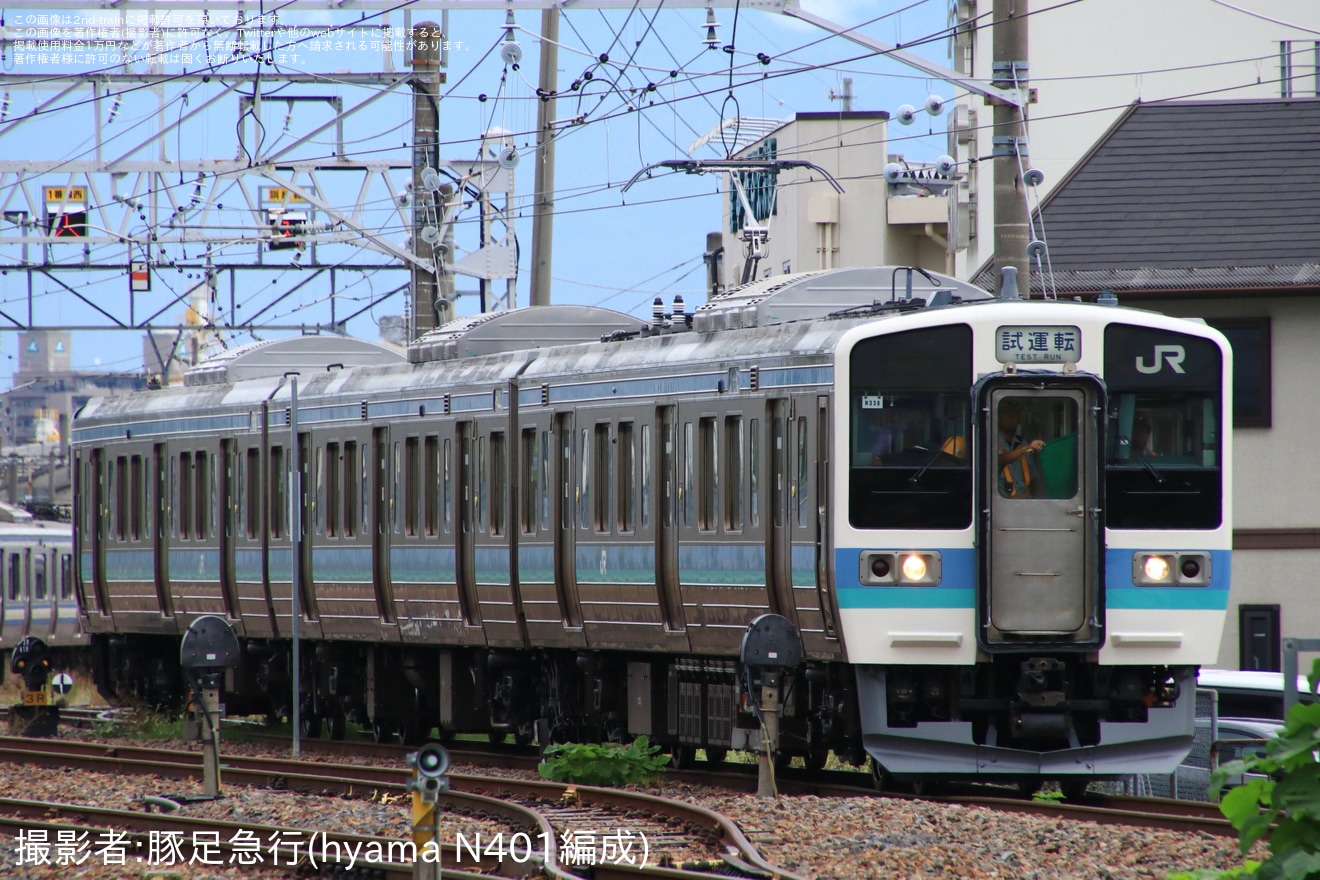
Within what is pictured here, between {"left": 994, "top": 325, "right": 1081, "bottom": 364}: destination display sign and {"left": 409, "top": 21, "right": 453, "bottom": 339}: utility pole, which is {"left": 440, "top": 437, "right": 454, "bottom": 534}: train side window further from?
{"left": 409, "top": 21, "right": 453, "bottom": 339}: utility pole

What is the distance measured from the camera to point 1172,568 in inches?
537

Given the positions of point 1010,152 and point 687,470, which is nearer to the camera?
point 687,470

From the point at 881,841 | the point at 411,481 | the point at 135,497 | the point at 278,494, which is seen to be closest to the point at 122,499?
the point at 135,497

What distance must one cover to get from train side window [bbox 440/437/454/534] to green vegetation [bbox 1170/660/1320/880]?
11.8m

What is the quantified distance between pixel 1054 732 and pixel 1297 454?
1145cm

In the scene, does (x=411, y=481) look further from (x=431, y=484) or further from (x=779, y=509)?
(x=779, y=509)

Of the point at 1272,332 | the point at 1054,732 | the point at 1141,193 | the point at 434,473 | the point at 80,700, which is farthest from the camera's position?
the point at 80,700

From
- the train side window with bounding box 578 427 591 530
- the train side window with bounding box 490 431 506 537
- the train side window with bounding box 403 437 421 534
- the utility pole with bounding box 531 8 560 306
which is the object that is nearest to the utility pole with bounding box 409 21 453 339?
the utility pole with bounding box 531 8 560 306

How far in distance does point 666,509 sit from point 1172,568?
3.54 m

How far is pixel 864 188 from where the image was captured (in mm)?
47062

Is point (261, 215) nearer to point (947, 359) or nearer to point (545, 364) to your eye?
point (545, 364)

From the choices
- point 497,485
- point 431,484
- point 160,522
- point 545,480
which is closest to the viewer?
point 545,480

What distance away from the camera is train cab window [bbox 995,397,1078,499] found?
1339cm

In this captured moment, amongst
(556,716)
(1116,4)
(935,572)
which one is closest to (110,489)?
(556,716)
